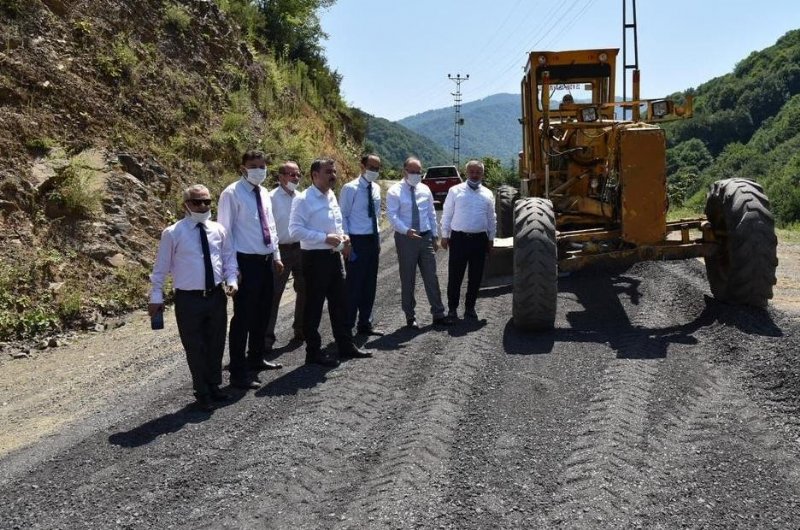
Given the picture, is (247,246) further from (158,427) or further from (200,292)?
(158,427)

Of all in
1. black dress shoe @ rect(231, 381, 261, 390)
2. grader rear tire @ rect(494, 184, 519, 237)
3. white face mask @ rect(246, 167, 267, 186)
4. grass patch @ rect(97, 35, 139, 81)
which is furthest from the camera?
grass patch @ rect(97, 35, 139, 81)

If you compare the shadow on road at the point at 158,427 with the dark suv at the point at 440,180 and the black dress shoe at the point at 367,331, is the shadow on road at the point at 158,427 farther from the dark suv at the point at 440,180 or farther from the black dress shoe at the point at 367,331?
the dark suv at the point at 440,180

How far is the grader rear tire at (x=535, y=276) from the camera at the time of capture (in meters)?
6.94

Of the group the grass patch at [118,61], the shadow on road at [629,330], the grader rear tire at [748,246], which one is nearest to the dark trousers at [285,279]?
the shadow on road at [629,330]

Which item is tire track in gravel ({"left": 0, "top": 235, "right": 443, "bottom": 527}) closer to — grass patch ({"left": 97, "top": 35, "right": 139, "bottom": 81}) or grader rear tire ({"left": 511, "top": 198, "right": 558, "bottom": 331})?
grader rear tire ({"left": 511, "top": 198, "right": 558, "bottom": 331})

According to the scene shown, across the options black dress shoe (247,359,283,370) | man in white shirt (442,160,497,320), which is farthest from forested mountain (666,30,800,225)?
black dress shoe (247,359,283,370)

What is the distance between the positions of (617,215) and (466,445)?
4567 millimetres

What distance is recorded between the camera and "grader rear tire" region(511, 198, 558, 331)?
22.8ft

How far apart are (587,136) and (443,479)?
6.05 metres

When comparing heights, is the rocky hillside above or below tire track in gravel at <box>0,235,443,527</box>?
above

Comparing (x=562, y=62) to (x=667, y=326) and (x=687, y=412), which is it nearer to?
(x=667, y=326)

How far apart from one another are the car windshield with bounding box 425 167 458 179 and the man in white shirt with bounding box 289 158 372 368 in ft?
65.6

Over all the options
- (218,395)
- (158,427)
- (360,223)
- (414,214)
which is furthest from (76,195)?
(158,427)

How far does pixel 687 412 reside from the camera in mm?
4852
